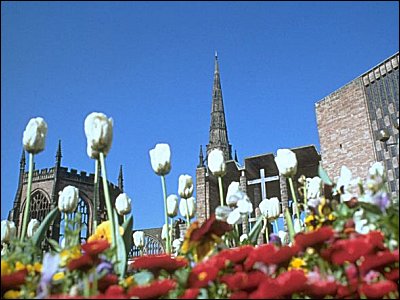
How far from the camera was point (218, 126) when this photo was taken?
38812 millimetres

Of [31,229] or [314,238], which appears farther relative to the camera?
[31,229]

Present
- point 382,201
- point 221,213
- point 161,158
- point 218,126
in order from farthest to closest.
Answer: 1. point 218,126
2. point 161,158
3. point 221,213
4. point 382,201

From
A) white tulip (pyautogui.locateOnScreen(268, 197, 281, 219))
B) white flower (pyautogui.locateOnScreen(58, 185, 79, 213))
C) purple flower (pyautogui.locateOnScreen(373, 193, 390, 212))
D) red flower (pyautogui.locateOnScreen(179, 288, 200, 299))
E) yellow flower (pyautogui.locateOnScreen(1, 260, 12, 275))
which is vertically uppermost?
white flower (pyautogui.locateOnScreen(58, 185, 79, 213))

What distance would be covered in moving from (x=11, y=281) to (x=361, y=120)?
27.7 ft

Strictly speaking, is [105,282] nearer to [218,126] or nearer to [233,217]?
[233,217]

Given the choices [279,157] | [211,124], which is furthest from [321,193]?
[211,124]

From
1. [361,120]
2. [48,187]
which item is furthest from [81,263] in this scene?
[48,187]

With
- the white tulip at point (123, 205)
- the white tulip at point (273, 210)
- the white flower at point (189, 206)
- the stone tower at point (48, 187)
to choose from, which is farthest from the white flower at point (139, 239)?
the stone tower at point (48, 187)

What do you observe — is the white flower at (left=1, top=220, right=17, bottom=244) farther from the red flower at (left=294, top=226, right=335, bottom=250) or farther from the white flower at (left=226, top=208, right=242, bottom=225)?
the red flower at (left=294, top=226, right=335, bottom=250)

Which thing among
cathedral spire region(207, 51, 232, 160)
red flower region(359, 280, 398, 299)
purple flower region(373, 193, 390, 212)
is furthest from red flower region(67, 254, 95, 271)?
cathedral spire region(207, 51, 232, 160)

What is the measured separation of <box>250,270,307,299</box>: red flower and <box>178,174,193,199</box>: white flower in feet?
4.39

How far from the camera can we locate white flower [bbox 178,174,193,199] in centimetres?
236

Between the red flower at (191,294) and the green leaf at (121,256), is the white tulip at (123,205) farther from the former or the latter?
the red flower at (191,294)

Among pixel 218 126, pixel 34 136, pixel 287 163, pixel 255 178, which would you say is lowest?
pixel 287 163
